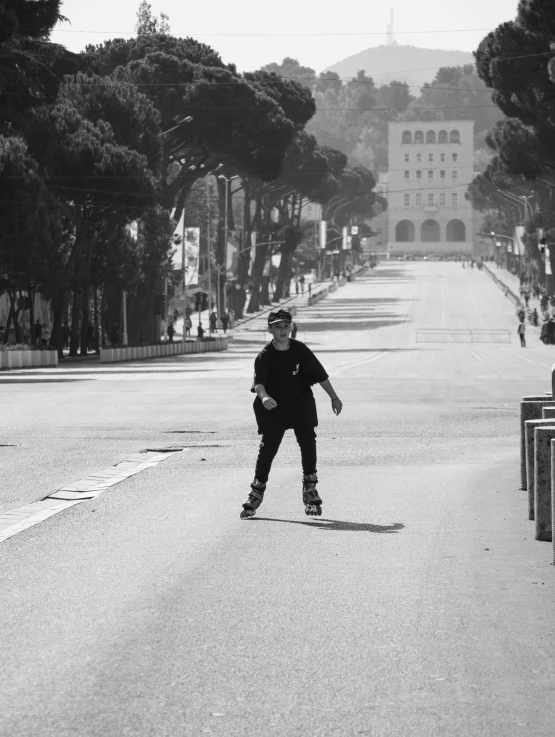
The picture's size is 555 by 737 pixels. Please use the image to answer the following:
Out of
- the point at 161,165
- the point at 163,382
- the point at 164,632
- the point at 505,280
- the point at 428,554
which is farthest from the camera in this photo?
the point at 505,280

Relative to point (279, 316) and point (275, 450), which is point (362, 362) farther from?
point (279, 316)

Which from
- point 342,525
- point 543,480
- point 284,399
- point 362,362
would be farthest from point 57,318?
point 543,480

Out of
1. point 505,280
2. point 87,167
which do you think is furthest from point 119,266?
point 505,280

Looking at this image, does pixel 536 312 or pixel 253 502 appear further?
pixel 536 312

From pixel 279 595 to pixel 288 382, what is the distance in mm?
3434

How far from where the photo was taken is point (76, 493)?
12.9m

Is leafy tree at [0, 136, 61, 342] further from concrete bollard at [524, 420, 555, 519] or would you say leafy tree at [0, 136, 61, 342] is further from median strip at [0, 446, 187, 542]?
concrete bollard at [524, 420, 555, 519]

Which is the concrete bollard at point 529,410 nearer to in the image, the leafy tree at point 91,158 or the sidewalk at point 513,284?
the leafy tree at point 91,158

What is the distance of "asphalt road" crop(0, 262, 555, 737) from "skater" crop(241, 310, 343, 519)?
0.92ft

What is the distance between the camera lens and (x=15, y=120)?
1992 inches

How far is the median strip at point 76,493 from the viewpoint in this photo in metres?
10.9

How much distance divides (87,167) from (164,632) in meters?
54.8

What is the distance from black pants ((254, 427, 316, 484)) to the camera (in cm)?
1127

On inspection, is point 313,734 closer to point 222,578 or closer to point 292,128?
point 222,578
